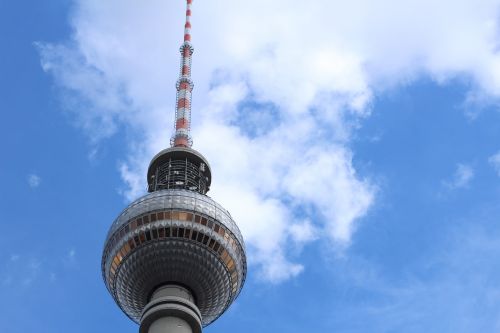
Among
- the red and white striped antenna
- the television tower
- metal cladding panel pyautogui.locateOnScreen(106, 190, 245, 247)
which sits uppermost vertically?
the red and white striped antenna

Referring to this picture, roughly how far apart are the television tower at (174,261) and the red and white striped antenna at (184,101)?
1019 cm

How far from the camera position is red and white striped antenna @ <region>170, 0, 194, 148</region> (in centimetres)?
7494

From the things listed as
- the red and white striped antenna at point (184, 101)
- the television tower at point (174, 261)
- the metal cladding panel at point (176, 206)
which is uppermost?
the red and white striped antenna at point (184, 101)

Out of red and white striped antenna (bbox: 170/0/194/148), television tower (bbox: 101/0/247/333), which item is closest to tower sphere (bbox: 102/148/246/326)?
television tower (bbox: 101/0/247/333)

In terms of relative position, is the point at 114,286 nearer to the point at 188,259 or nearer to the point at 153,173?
the point at 188,259

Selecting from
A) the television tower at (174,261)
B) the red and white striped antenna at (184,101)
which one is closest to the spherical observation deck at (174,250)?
the television tower at (174,261)

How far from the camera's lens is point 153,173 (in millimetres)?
72562

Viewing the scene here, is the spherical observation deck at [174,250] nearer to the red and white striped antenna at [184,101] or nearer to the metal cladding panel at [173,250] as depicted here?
the metal cladding panel at [173,250]

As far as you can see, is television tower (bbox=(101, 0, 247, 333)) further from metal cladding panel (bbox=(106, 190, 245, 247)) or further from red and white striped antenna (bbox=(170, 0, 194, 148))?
red and white striped antenna (bbox=(170, 0, 194, 148))

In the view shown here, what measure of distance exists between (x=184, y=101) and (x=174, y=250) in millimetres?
22245

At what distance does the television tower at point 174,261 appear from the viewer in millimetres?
58906

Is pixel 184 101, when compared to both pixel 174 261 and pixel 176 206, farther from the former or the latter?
pixel 174 261

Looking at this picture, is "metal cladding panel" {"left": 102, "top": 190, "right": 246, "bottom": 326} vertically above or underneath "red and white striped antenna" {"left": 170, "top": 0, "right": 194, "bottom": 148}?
underneath

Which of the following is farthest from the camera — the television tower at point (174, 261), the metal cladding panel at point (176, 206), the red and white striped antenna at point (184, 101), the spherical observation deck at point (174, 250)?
the red and white striped antenna at point (184, 101)
